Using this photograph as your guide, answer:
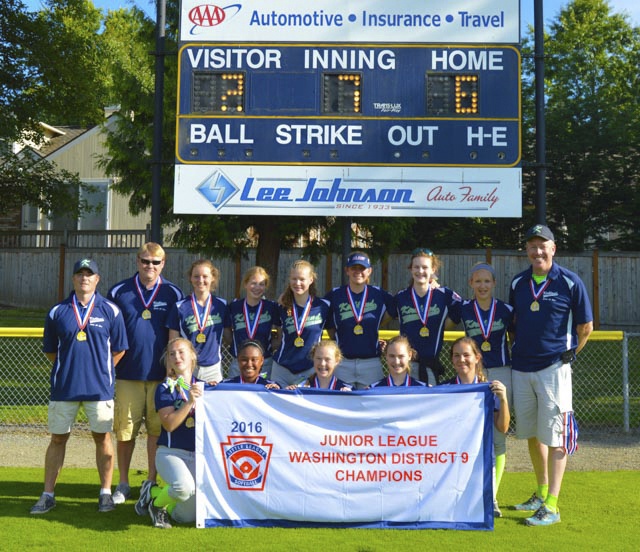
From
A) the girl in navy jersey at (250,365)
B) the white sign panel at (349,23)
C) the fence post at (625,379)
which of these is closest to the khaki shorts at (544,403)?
the girl in navy jersey at (250,365)

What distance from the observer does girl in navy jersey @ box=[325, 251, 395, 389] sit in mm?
5762

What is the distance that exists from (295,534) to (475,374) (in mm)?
1618

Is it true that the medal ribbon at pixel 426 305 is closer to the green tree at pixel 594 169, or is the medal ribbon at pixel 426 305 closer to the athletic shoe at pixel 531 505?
the athletic shoe at pixel 531 505

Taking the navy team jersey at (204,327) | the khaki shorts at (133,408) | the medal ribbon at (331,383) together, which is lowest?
the khaki shorts at (133,408)

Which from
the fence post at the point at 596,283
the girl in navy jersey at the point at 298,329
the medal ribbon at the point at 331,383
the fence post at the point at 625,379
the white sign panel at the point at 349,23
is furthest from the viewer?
the fence post at the point at 596,283

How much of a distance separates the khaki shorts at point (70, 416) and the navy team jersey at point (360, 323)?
5.94ft

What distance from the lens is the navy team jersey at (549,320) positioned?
527 cm

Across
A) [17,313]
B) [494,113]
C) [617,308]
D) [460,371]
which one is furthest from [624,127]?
[460,371]

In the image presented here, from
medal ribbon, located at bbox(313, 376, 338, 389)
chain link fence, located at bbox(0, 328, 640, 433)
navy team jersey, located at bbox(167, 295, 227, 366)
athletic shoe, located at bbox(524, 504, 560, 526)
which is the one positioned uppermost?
navy team jersey, located at bbox(167, 295, 227, 366)

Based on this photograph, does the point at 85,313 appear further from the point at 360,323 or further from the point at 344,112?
the point at 344,112

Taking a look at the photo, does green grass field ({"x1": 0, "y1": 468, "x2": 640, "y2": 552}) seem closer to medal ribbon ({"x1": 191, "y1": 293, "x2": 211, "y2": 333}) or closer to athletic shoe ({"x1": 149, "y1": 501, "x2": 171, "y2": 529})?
athletic shoe ({"x1": 149, "y1": 501, "x2": 171, "y2": 529})

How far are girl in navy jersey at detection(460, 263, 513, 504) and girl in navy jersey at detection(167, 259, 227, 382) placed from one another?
1886 mm

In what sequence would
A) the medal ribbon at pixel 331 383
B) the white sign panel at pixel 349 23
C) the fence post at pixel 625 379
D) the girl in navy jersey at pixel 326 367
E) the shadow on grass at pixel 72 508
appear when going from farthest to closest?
the white sign panel at pixel 349 23 → the fence post at pixel 625 379 → the medal ribbon at pixel 331 383 → the girl in navy jersey at pixel 326 367 → the shadow on grass at pixel 72 508

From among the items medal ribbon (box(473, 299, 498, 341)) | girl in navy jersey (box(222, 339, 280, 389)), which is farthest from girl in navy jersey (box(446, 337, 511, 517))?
girl in navy jersey (box(222, 339, 280, 389))
